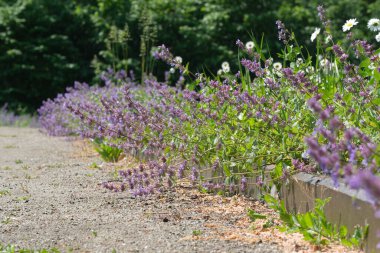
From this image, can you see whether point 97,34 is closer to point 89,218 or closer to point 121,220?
point 89,218

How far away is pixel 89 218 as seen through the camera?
13.6 feet

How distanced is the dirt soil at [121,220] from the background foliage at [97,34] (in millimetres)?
9944

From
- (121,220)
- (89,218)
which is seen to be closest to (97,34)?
(89,218)

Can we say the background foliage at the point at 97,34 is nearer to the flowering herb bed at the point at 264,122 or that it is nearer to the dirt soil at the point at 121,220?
the dirt soil at the point at 121,220

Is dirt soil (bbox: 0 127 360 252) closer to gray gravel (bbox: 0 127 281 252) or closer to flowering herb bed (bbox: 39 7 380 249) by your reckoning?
gray gravel (bbox: 0 127 281 252)

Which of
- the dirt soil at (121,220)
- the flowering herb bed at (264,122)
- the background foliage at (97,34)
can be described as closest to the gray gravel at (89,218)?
the dirt soil at (121,220)

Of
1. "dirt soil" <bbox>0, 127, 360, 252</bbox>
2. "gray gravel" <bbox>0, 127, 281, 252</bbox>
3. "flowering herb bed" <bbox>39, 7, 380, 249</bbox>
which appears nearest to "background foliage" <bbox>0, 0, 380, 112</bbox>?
"gray gravel" <bbox>0, 127, 281, 252</bbox>

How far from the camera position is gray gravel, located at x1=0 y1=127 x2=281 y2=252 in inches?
135

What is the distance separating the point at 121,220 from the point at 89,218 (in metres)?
0.22

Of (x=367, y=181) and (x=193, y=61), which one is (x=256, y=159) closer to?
(x=367, y=181)

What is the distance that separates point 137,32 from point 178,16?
3.44ft

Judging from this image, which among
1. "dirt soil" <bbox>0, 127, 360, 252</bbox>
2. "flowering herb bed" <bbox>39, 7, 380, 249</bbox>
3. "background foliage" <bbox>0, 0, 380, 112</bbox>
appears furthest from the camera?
"background foliage" <bbox>0, 0, 380, 112</bbox>

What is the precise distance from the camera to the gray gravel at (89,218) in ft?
11.2

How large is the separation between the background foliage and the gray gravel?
31.4 ft
